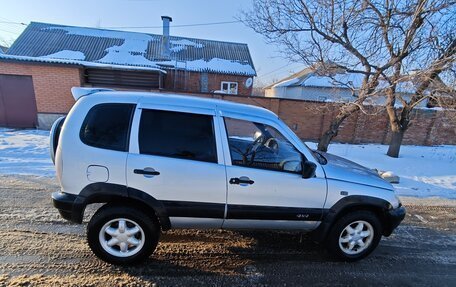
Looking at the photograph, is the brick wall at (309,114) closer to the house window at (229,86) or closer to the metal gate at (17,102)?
the metal gate at (17,102)

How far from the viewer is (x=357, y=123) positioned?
41.5ft

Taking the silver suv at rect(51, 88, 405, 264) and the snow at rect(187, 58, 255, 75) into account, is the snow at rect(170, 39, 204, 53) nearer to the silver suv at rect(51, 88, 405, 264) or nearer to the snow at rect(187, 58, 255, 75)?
the snow at rect(187, 58, 255, 75)

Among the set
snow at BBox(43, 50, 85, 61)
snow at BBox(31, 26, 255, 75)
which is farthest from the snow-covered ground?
snow at BBox(31, 26, 255, 75)

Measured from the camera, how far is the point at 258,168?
2.75 meters

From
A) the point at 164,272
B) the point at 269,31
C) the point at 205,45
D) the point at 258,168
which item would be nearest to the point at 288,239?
the point at 258,168

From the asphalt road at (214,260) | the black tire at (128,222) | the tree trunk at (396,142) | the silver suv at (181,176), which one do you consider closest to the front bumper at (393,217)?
the silver suv at (181,176)

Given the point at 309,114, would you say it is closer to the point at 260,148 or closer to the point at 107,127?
the point at 260,148

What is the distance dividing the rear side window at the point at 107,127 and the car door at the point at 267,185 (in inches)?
41.7

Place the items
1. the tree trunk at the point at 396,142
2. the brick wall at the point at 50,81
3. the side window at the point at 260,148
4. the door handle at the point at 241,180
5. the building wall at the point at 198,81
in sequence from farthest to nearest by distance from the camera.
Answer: the building wall at the point at 198,81 < the brick wall at the point at 50,81 < the tree trunk at the point at 396,142 < the side window at the point at 260,148 < the door handle at the point at 241,180

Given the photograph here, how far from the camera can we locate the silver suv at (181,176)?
258 centimetres

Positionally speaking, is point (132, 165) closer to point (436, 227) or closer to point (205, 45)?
point (436, 227)

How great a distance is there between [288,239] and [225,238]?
891 millimetres

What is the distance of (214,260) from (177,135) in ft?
5.05

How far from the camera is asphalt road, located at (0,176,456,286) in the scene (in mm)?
2586
